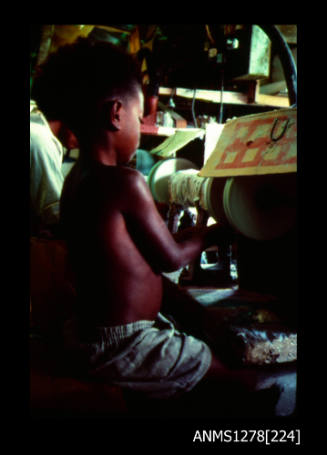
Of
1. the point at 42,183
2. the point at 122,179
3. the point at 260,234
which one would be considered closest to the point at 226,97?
the point at 42,183

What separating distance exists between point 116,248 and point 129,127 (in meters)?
0.47

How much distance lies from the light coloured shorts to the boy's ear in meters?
0.72

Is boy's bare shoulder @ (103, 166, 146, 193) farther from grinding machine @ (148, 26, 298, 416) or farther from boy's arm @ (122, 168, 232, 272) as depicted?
grinding machine @ (148, 26, 298, 416)

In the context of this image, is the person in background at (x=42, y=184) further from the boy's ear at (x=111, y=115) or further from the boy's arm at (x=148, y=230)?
the boy's arm at (x=148, y=230)

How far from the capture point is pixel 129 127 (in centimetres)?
140

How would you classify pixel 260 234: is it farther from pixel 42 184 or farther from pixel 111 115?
pixel 42 184

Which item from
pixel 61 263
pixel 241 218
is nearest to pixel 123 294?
pixel 241 218

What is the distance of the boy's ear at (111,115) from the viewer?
1.35m

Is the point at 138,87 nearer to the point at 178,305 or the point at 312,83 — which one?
the point at 312,83

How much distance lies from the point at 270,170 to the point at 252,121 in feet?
1.03

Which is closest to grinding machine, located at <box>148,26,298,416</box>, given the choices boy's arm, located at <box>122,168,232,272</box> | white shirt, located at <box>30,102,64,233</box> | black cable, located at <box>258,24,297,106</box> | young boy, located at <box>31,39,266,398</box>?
black cable, located at <box>258,24,297,106</box>

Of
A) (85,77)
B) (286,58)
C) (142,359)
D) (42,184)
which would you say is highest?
(286,58)

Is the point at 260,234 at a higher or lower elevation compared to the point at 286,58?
lower

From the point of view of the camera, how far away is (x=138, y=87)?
4.78 ft
